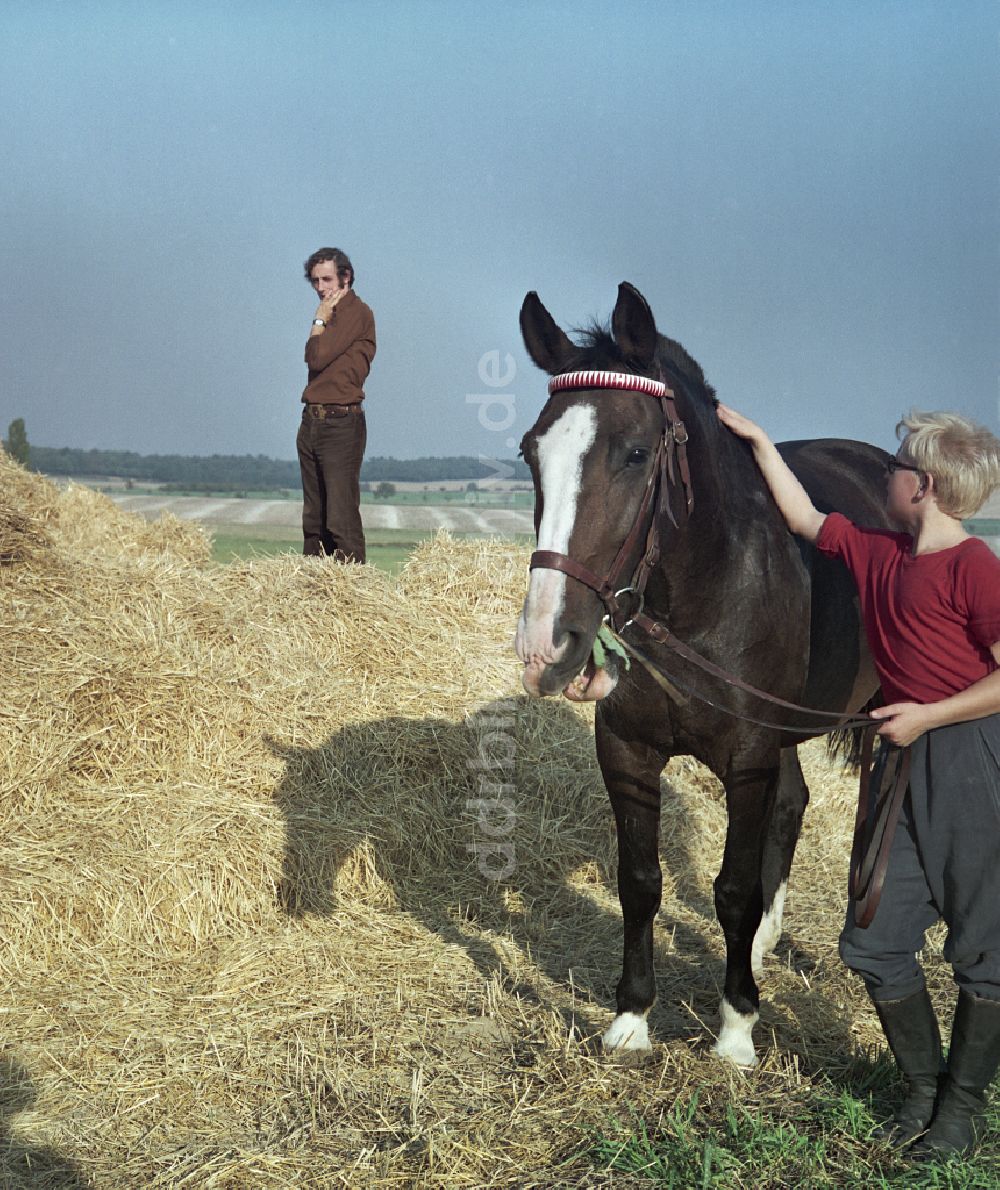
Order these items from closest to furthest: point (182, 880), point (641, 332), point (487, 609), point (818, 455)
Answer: point (641, 332)
point (182, 880)
point (818, 455)
point (487, 609)

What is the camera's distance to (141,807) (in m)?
4.60

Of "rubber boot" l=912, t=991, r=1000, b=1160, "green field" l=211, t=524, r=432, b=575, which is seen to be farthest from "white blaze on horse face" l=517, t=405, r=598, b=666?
"green field" l=211, t=524, r=432, b=575

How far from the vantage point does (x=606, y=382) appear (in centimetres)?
275

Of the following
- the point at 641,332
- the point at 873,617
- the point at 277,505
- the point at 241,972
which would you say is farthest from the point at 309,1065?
the point at 277,505

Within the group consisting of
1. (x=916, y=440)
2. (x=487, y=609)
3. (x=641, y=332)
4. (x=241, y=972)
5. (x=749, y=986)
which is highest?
(x=641, y=332)

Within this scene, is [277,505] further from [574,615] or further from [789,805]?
[574,615]

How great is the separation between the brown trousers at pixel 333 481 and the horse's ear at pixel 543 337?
15.1ft

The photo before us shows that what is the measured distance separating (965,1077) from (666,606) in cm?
141

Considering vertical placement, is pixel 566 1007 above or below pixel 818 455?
below

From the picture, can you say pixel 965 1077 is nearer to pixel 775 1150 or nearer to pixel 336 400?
pixel 775 1150

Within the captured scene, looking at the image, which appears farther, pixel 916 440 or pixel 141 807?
pixel 141 807

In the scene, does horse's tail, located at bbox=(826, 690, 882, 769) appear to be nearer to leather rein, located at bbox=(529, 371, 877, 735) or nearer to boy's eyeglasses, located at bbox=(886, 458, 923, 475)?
leather rein, located at bbox=(529, 371, 877, 735)

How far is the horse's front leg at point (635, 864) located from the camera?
3.41 metres

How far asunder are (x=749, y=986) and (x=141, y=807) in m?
2.58
